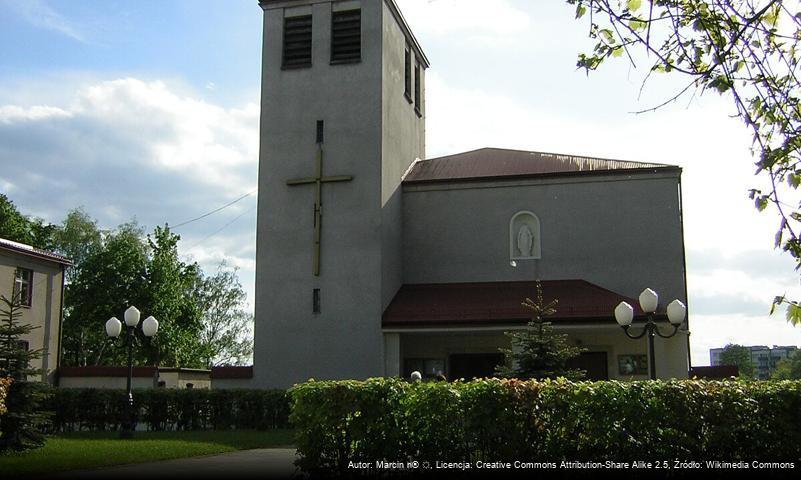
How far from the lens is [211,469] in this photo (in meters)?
13.3

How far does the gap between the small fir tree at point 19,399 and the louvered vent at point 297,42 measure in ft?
41.8

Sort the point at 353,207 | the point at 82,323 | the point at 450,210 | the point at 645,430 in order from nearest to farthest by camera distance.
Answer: the point at 645,430, the point at 353,207, the point at 450,210, the point at 82,323

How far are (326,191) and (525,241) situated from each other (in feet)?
21.0

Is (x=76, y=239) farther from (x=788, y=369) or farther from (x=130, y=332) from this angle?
(x=788, y=369)

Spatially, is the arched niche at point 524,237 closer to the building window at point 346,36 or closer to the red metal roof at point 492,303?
the red metal roof at point 492,303

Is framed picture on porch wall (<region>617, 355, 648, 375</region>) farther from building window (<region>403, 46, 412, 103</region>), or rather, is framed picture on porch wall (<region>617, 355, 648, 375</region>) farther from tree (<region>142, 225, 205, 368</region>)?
tree (<region>142, 225, 205, 368</region>)

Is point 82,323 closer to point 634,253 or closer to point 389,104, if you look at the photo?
point 389,104

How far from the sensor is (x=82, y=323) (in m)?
44.2

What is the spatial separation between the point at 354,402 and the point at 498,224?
48.5 feet

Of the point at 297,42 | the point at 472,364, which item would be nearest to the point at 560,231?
the point at 472,364

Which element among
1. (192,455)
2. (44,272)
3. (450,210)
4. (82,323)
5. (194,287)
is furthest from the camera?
(194,287)

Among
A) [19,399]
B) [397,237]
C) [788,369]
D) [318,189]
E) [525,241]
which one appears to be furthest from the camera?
[788,369]

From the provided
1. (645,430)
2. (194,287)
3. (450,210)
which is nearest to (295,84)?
(450,210)

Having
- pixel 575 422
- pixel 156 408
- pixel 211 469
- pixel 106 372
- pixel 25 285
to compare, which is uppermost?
pixel 25 285
